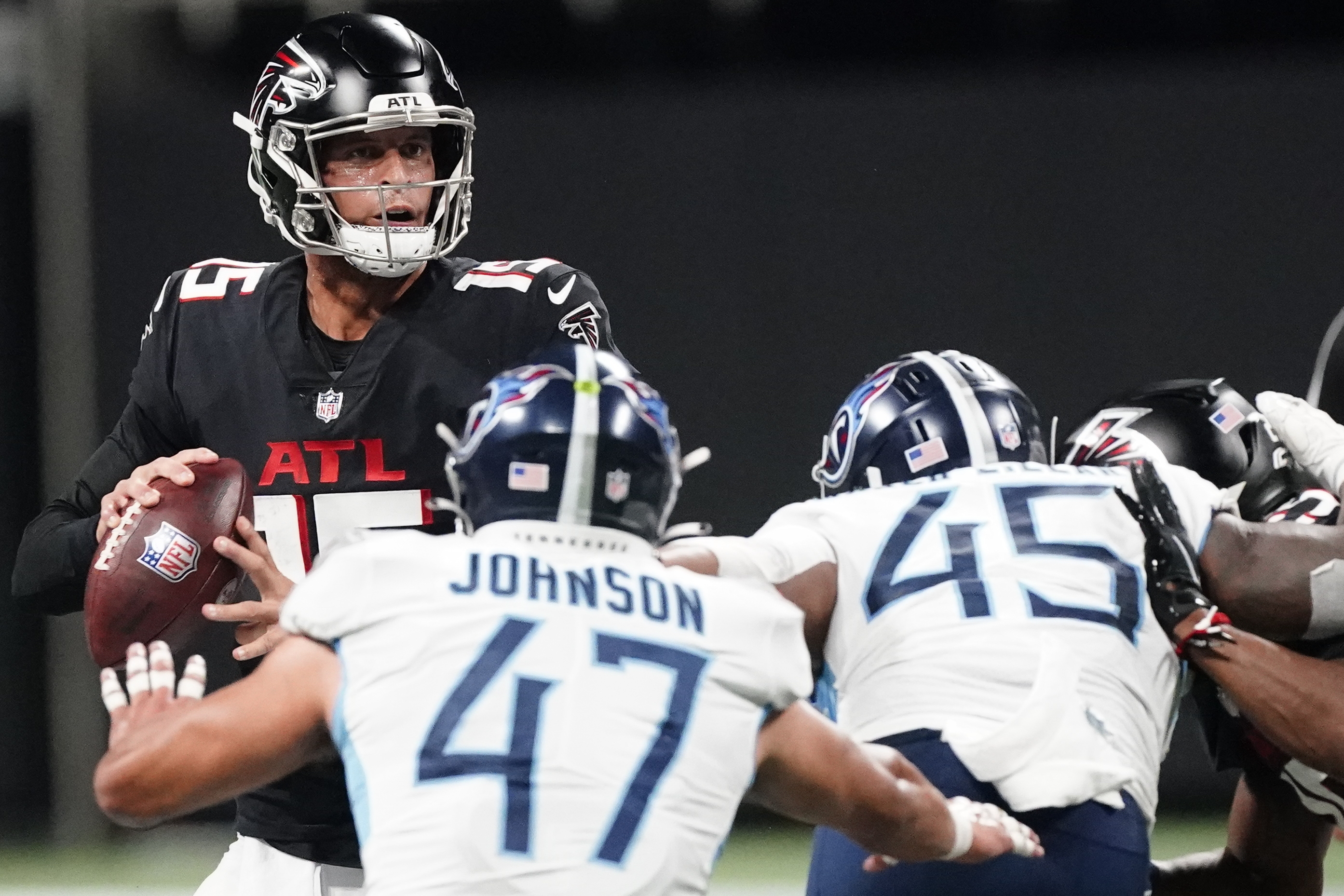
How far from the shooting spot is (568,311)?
302cm

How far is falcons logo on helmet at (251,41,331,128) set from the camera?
9.99 feet

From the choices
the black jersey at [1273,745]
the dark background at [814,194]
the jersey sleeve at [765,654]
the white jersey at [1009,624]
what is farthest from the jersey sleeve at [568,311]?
the dark background at [814,194]

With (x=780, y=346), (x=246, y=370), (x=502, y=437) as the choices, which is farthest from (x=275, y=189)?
(x=780, y=346)

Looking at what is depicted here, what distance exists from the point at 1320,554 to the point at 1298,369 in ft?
12.4

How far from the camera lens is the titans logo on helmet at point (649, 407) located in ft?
7.33

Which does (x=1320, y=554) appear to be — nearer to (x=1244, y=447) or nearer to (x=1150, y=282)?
(x=1244, y=447)

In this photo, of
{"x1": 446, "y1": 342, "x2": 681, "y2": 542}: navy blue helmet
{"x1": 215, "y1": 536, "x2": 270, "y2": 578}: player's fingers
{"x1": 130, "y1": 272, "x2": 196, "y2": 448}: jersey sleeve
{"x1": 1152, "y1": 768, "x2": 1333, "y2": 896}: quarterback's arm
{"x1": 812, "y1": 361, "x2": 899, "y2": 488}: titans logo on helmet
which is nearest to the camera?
{"x1": 446, "y1": 342, "x2": 681, "y2": 542}: navy blue helmet

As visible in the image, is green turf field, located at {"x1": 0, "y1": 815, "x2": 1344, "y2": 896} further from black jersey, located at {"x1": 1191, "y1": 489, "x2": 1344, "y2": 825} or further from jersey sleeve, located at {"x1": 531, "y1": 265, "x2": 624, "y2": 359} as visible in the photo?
jersey sleeve, located at {"x1": 531, "y1": 265, "x2": 624, "y2": 359}

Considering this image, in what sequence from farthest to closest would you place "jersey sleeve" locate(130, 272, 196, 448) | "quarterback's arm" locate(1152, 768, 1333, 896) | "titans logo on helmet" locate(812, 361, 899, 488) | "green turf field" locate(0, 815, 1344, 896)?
"green turf field" locate(0, 815, 1344, 896), "quarterback's arm" locate(1152, 768, 1333, 896), "titans logo on helmet" locate(812, 361, 899, 488), "jersey sleeve" locate(130, 272, 196, 448)

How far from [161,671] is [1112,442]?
2.04 m

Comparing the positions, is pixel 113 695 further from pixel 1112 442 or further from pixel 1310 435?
pixel 1310 435

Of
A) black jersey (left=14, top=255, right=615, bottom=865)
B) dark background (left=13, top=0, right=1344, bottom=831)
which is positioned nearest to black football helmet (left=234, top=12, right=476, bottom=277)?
black jersey (left=14, top=255, right=615, bottom=865)

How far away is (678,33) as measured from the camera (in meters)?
6.52

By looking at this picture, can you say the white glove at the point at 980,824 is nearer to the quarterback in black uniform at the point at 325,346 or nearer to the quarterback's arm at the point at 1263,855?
the quarterback in black uniform at the point at 325,346
